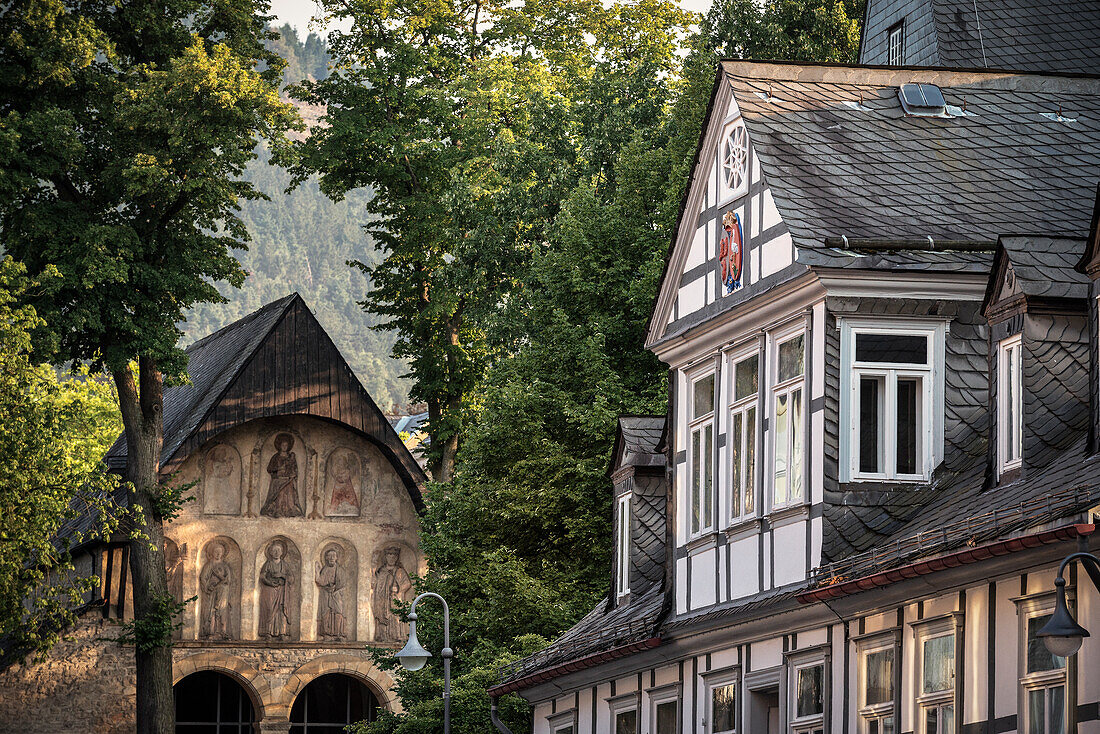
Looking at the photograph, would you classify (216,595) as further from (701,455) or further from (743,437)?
(743,437)

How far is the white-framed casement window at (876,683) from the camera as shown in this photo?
17.2m

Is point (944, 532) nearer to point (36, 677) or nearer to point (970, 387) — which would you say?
point (970, 387)

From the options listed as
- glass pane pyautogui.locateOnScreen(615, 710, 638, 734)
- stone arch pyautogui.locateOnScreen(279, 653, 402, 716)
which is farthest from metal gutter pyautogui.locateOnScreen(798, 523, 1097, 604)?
stone arch pyautogui.locateOnScreen(279, 653, 402, 716)

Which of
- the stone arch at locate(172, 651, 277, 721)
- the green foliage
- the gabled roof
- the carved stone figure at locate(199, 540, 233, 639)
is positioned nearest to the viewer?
the green foliage

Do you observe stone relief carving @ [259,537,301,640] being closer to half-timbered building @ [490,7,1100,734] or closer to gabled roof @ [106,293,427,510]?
gabled roof @ [106,293,427,510]

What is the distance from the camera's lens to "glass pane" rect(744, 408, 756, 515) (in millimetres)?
20781

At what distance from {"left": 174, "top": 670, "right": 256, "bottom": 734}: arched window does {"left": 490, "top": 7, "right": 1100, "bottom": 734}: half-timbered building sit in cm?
2893

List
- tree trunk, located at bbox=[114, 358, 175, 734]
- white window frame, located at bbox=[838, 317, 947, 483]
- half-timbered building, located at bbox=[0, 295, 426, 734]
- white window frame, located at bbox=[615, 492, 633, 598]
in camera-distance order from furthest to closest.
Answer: half-timbered building, located at bbox=[0, 295, 426, 734] < tree trunk, located at bbox=[114, 358, 175, 734] < white window frame, located at bbox=[615, 492, 633, 598] < white window frame, located at bbox=[838, 317, 947, 483]

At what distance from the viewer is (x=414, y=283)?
4719 cm

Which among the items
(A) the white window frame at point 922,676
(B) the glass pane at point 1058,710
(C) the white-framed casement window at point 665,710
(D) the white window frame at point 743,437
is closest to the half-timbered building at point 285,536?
(C) the white-framed casement window at point 665,710

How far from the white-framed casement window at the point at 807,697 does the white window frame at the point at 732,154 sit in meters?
5.52

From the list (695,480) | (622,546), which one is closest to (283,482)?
(622,546)

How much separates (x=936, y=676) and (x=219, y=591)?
3679cm

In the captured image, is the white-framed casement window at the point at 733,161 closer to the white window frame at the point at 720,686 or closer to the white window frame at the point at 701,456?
the white window frame at the point at 701,456
